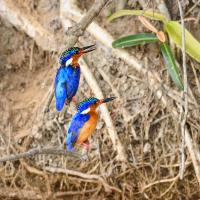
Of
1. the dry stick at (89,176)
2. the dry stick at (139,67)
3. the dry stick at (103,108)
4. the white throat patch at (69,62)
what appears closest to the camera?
the white throat patch at (69,62)

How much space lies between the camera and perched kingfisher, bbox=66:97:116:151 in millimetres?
1650

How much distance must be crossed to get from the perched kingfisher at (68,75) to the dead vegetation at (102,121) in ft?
4.59

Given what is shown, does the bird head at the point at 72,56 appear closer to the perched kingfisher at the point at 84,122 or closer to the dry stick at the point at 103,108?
the perched kingfisher at the point at 84,122

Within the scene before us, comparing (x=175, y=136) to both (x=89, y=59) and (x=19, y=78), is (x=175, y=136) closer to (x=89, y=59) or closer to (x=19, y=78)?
(x=89, y=59)

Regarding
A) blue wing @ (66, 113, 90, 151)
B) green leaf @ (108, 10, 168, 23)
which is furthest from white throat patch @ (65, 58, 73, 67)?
green leaf @ (108, 10, 168, 23)

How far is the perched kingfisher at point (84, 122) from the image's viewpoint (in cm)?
165

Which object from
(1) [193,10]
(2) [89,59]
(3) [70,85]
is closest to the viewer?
(3) [70,85]

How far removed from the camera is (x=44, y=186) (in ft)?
12.0

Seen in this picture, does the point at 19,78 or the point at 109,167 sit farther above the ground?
the point at 19,78

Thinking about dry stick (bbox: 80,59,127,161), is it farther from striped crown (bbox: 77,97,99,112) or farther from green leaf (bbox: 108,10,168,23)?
striped crown (bbox: 77,97,99,112)

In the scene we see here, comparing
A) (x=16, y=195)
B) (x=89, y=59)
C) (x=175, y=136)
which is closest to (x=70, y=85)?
(x=89, y=59)

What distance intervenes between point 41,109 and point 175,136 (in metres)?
0.62

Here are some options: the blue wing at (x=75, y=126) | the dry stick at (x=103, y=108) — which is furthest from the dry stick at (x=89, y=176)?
the blue wing at (x=75, y=126)

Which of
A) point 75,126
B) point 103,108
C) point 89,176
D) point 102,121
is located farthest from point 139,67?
point 75,126
